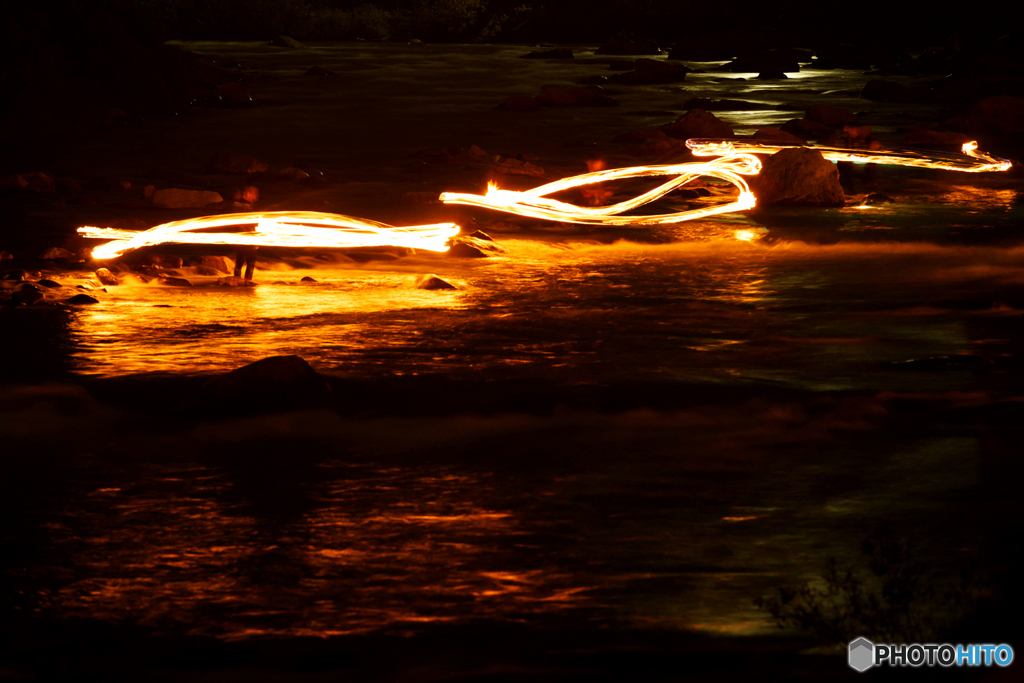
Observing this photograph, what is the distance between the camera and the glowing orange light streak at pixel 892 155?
16.3 metres

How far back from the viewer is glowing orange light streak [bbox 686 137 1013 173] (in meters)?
16.3

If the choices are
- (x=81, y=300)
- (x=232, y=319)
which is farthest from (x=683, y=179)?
(x=81, y=300)

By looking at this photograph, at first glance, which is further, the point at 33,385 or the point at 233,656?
the point at 33,385

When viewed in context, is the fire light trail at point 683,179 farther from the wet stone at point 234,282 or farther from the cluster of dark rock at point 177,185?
the wet stone at point 234,282

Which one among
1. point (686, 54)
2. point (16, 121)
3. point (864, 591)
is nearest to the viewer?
point (864, 591)

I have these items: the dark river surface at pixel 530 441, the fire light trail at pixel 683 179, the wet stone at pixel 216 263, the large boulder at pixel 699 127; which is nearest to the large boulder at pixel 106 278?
the dark river surface at pixel 530 441

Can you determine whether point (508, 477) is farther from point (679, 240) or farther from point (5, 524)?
point (679, 240)

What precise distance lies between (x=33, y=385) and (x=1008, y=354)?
18.3 feet

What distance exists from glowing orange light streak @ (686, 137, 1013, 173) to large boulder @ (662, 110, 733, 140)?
5.01ft

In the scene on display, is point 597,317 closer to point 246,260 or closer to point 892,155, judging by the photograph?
point 246,260

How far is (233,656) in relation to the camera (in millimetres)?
3766

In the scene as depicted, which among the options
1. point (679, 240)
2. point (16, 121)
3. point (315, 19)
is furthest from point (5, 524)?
point (315, 19)

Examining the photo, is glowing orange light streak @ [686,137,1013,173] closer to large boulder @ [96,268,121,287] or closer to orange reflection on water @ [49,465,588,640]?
large boulder @ [96,268,121,287]

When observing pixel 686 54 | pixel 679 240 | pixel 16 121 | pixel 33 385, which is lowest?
pixel 33 385
